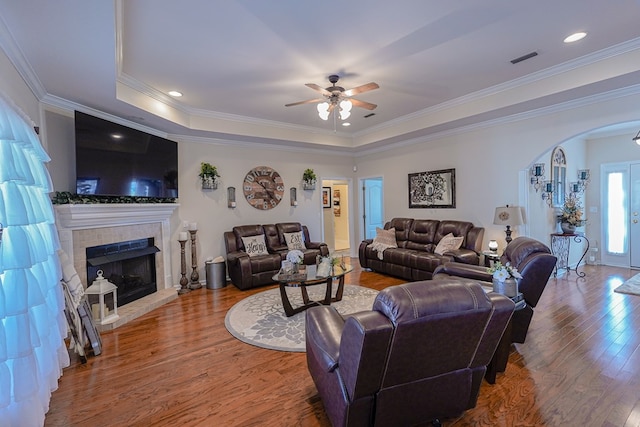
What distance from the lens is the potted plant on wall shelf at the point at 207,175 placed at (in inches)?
214

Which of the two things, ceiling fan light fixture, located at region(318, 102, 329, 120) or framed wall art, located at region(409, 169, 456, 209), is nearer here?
ceiling fan light fixture, located at region(318, 102, 329, 120)

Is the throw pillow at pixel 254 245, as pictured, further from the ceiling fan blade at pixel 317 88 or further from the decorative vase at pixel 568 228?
the decorative vase at pixel 568 228

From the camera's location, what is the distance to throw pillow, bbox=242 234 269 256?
542 cm

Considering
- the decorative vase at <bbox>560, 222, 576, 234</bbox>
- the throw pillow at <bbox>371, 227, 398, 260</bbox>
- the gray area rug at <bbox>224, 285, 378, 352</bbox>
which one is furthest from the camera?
the throw pillow at <bbox>371, 227, 398, 260</bbox>

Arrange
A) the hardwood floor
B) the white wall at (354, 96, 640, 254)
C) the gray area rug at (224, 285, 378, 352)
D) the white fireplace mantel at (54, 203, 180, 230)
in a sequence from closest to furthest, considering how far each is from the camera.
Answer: the hardwood floor < the gray area rug at (224, 285, 378, 352) < the white fireplace mantel at (54, 203, 180, 230) < the white wall at (354, 96, 640, 254)

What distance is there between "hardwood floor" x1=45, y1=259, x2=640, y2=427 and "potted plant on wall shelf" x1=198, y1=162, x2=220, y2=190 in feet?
8.54

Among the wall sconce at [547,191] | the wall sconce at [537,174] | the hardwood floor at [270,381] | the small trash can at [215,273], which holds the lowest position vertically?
the hardwood floor at [270,381]

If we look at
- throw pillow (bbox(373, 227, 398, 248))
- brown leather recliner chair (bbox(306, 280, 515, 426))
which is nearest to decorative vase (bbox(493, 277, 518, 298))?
brown leather recliner chair (bbox(306, 280, 515, 426))

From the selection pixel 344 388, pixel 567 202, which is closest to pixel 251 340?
pixel 344 388

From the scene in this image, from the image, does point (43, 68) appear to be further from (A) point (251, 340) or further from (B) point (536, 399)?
(B) point (536, 399)

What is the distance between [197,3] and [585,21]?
3.35 metres

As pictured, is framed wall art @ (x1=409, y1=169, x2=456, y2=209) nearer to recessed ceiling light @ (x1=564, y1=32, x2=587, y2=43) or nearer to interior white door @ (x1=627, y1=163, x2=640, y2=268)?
recessed ceiling light @ (x1=564, y1=32, x2=587, y2=43)

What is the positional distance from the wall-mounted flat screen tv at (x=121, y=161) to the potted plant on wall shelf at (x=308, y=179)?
8.74ft

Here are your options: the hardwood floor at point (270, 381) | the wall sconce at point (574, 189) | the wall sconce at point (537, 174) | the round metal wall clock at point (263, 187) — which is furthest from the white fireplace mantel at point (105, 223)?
the wall sconce at point (574, 189)
